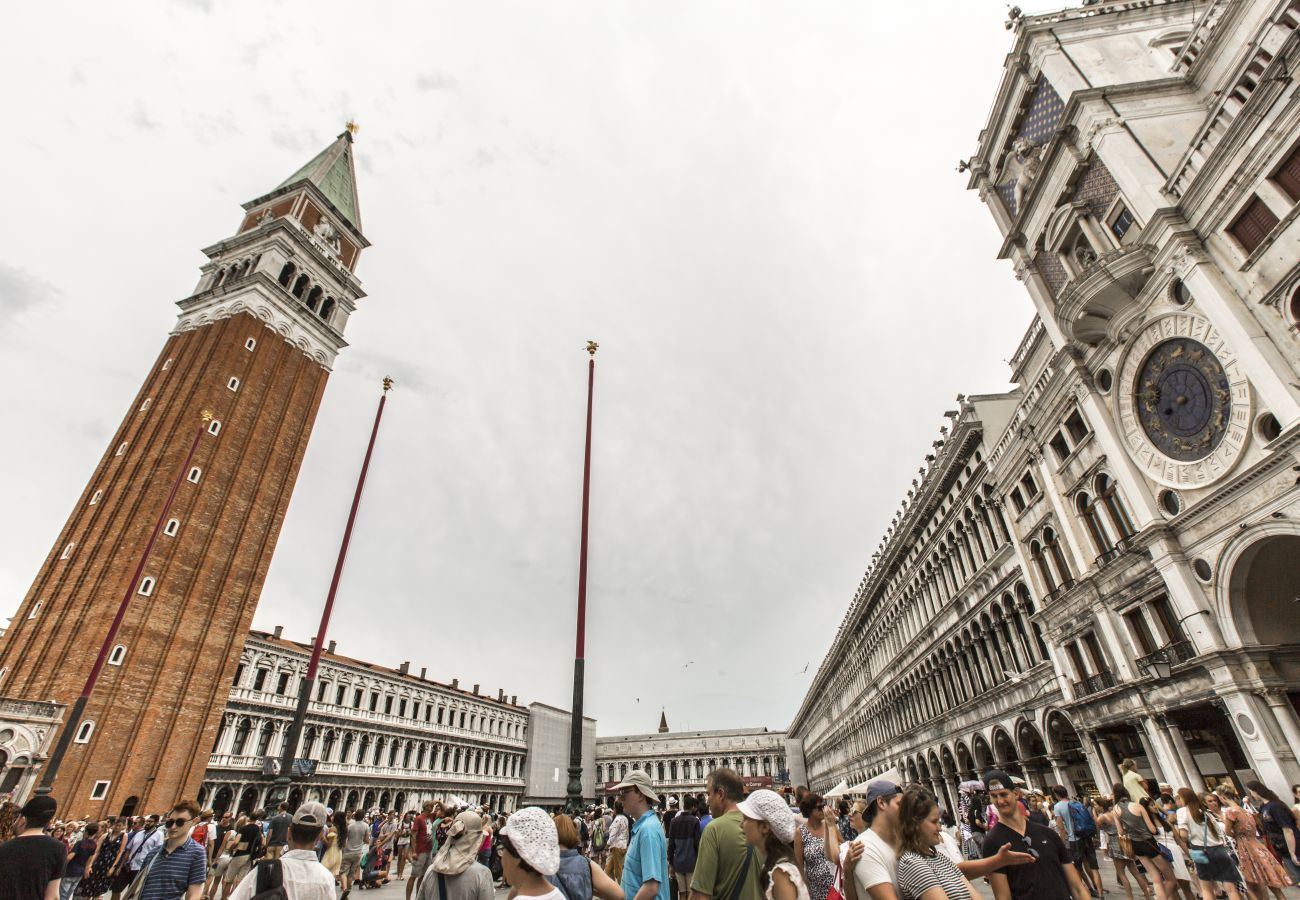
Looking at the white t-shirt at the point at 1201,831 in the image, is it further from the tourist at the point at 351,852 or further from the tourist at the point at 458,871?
the tourist at the point at 351,852

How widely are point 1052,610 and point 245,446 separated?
142 feet

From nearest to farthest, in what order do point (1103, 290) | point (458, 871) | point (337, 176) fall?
point (458, 871) < point (1103, 290) < point (337, 176)

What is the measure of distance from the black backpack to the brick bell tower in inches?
1344

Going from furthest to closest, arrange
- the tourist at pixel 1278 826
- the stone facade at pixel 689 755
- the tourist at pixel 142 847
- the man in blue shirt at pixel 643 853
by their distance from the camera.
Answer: the stone facade at pixel 689 755
the tourist at pixel 142 847
the tourist at pixel 1278 826
the man in blue shirt at pixel 643 853

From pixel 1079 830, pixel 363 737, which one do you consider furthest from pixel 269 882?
→ pixel 363 737

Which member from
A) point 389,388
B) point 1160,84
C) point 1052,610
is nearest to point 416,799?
point 389,388

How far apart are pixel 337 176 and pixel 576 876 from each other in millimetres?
64584

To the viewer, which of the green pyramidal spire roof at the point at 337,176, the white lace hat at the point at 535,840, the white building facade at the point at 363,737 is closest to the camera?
the white lace hat at the point at 535,840

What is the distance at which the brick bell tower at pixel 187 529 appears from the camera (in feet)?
98.0

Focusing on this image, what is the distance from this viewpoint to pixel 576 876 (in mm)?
4512

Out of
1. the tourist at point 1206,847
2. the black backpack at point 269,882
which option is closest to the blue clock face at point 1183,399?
the tourist at point 1206,847

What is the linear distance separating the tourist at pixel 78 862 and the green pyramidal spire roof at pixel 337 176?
52.6m

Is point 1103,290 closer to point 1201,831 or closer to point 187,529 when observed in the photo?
point 1201,831

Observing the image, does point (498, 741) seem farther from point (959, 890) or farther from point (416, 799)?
point (959, 890)
